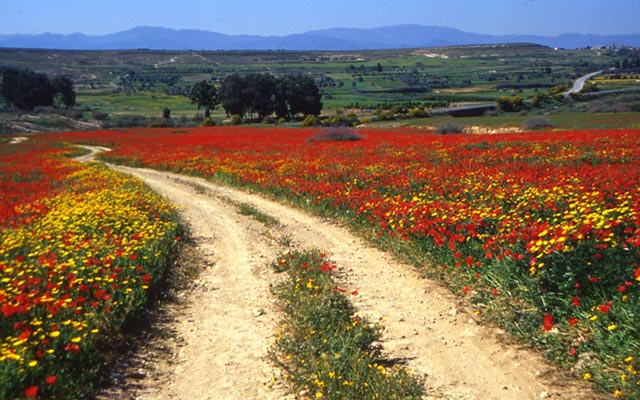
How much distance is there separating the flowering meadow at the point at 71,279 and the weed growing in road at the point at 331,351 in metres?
2.24

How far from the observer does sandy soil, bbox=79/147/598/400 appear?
617 cm

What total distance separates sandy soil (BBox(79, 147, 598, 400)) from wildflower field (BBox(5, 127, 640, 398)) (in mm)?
376

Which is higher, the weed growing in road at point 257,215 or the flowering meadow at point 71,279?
the flowering meadow at point 71,279

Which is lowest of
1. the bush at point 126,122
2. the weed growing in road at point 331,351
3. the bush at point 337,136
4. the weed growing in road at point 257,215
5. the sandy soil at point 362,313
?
the bush at point 126,122

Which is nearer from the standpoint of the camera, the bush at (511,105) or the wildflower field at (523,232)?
the wildflower field at (523,232)

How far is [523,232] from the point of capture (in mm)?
8773

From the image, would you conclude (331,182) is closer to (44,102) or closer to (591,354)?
(591,354)

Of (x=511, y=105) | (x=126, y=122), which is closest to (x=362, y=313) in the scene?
(x=511, y=105)

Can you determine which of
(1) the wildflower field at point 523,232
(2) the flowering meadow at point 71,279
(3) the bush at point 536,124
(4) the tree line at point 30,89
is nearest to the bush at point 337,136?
(3) the bush at point 536,124

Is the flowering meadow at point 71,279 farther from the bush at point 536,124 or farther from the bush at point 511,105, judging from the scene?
the bush at point 511,105

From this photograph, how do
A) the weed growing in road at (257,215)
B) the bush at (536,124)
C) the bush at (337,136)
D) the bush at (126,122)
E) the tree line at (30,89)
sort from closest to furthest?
the weed growing in road at (257,215), the bush at (337,136), the bush at (536,124), the bush at (126,122), the tree line at (30,89)

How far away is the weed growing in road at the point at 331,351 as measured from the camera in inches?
227

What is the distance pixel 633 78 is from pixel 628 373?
152 meters

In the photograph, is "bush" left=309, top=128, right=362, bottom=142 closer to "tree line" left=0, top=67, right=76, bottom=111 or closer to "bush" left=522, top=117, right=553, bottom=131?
"bush" left=522, top=117, right=553, bottom=131
